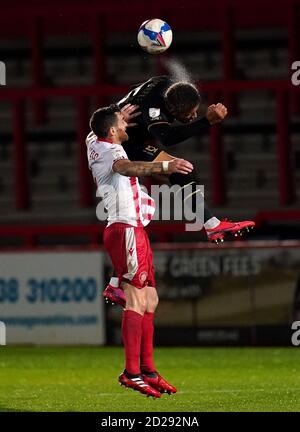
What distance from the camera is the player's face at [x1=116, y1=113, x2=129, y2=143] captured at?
9.57 meters

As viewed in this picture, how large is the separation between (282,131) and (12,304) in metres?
4.99

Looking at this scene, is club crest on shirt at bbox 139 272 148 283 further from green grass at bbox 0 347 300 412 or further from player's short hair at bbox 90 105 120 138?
player's short hair at bbox 90 105 120 138

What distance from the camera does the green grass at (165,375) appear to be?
9516mm

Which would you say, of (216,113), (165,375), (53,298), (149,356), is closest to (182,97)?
(216,113)

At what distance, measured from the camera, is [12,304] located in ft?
50.9

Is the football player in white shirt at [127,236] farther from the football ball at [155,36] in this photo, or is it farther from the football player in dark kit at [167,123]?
the football ball at [155,36]

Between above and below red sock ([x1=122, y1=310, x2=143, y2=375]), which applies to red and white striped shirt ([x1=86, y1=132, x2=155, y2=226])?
above

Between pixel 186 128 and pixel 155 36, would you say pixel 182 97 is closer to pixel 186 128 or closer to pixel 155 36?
pixel 186 128

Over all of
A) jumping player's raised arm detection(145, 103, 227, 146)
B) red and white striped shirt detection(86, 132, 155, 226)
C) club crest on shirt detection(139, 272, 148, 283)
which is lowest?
club crest on shirt detection(139, 272, 148, 283)

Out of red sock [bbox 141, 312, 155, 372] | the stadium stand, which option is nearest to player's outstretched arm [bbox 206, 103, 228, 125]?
red sock [bbox 141, 312, 155, 372]

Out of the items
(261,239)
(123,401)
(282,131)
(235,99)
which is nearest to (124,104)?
(123,401)

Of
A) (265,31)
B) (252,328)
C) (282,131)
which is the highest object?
(265,31)

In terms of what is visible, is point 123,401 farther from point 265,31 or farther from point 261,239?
point 265,31

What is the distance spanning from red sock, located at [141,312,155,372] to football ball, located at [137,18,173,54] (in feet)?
6.21
